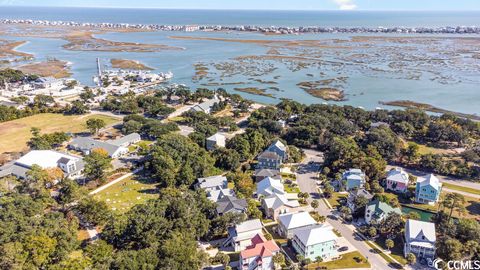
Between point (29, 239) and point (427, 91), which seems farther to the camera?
point (427, 91)

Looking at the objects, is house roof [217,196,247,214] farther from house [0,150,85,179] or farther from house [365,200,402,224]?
house [0,150,85,179]

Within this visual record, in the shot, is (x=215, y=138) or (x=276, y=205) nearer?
(x=276, y=205)

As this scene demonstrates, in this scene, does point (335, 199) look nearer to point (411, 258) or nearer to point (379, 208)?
point (379, 208)

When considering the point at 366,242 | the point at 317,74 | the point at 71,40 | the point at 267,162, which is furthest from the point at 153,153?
the point at 71,40

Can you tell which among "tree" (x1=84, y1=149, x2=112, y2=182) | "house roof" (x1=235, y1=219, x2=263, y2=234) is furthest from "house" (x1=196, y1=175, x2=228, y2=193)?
"tree" (x1=84, y1=149, x2=112, y2=182)

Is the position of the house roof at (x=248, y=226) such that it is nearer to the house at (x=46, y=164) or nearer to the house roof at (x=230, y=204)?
the house roof at (x=230, y=204)

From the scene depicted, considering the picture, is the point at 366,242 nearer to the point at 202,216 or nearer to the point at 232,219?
the point at 232,219

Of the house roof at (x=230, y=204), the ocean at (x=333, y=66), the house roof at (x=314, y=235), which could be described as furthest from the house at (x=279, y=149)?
the ocean at (x=333, y=66)

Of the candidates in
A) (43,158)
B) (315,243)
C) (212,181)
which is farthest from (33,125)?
(315,243)
